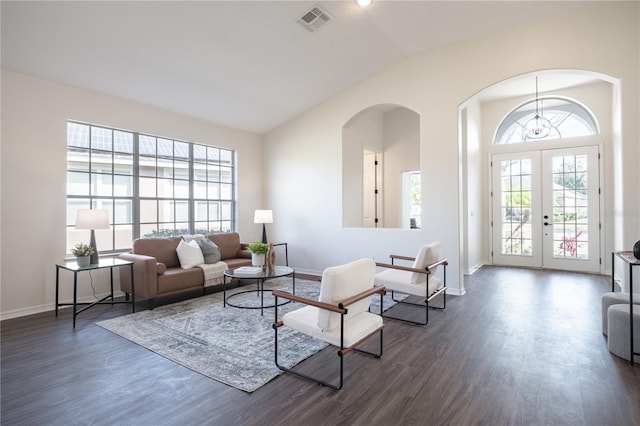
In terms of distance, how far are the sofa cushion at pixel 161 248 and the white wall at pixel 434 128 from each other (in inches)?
89.5

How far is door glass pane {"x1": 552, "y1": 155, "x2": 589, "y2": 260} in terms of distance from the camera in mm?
6500

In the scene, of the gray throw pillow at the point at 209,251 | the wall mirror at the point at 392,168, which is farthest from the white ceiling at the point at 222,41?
the wall mirror at the point at 392,168

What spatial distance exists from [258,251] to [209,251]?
1205mm

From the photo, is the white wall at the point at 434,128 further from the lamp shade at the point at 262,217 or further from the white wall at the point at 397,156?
the white wall at the point at 397,156

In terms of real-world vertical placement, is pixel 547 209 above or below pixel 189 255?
above

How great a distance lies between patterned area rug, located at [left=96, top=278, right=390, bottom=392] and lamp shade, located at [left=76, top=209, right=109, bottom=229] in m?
1.13

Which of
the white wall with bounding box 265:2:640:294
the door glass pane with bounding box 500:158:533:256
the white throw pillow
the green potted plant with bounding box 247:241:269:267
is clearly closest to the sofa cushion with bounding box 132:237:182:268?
the white throw pillow

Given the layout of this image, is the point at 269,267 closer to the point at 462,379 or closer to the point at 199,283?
the point at 199,283

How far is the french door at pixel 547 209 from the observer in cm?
644

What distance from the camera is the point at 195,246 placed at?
5.06m

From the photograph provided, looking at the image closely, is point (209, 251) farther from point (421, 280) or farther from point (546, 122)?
point (546, 122)

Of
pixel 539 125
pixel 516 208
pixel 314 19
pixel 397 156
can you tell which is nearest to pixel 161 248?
pixel 314 19

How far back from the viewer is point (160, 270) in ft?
14.3

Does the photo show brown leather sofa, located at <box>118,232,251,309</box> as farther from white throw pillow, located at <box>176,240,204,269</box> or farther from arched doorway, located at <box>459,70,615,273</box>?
arched doorway, located at <box>459,70,615,273</box>
